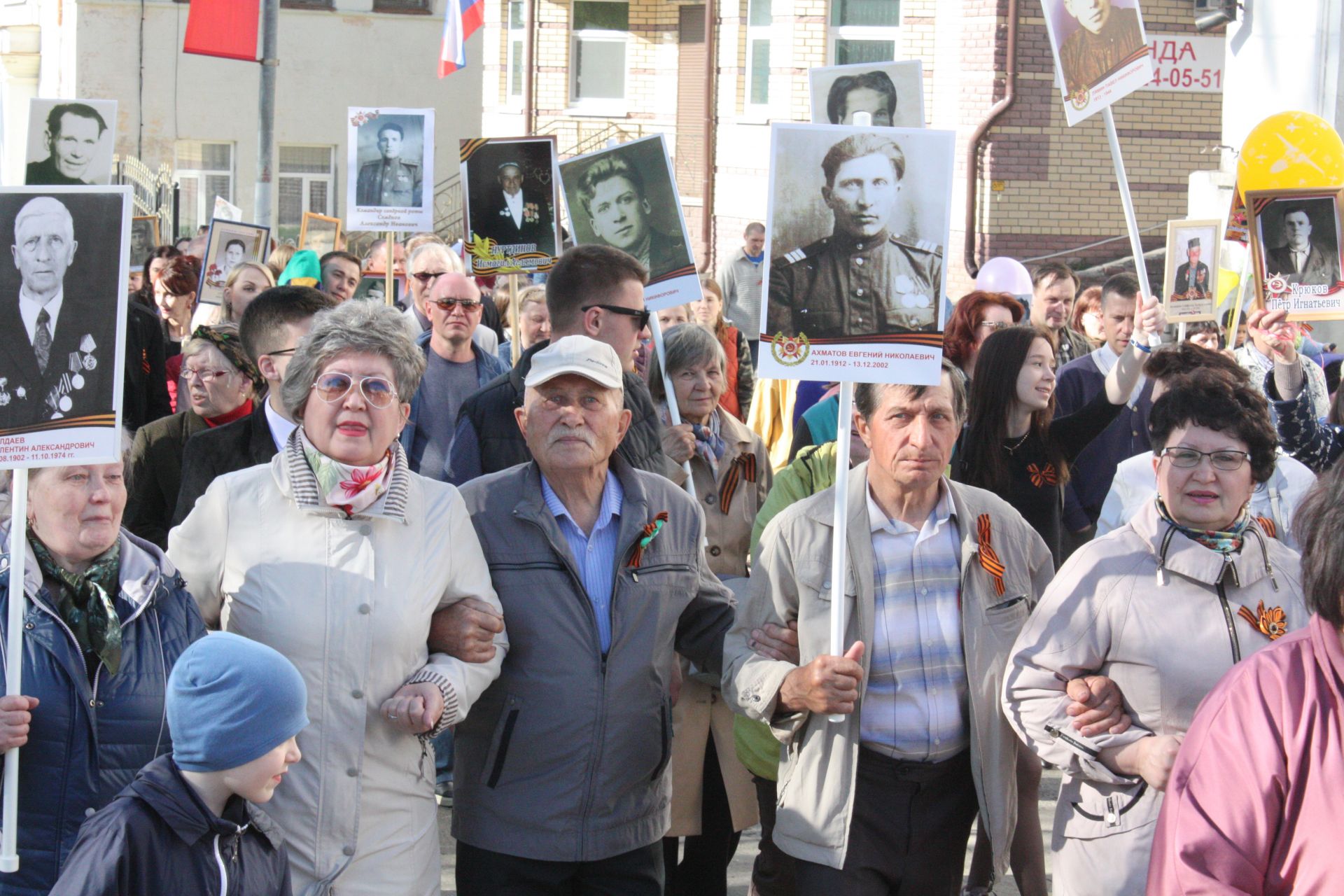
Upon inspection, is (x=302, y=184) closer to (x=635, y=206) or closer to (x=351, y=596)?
(x=635, y=206)

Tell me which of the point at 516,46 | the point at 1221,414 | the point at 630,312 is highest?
the point at 516,46

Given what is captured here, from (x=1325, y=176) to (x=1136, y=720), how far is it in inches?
173

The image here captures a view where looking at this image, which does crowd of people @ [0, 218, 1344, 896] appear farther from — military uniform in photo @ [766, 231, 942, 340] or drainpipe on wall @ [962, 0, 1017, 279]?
drainpipe on wall @ [962, 0, 1017, 279]

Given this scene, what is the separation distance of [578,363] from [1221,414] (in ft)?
5.26

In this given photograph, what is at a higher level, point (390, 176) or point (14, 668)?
point (390, 176)

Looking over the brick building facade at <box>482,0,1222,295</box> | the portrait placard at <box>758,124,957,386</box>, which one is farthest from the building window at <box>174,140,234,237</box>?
the portrait placard at <box>758,124,957,386</box>

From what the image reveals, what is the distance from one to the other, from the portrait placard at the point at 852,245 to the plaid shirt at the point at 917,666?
531 mm

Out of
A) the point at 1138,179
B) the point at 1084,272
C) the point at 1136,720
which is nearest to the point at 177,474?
the point at 1136,720

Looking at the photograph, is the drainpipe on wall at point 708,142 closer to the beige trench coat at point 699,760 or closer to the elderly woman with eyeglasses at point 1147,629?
the beige trench coat at point 699,760

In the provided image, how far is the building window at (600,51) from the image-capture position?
2683cm

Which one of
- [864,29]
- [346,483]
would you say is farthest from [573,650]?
[864,29]

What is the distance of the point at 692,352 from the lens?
19.2ft

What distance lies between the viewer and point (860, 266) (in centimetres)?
396

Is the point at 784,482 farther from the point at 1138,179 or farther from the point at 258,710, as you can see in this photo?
the point at 1138,179
